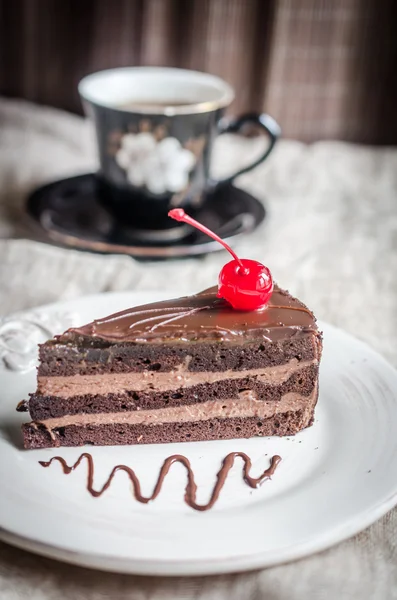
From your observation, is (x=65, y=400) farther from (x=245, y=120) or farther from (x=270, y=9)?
(x=270, y=9)

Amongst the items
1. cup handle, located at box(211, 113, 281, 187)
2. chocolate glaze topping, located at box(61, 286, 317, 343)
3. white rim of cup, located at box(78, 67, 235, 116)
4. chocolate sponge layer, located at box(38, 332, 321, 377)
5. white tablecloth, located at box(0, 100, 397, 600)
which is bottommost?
white tablecloth, located at box(0, 100, 397, 600)

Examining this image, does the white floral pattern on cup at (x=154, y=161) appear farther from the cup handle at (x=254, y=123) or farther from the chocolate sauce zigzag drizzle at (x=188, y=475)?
the chocolate sauce zigzag drizzle at (x=188, y=475)

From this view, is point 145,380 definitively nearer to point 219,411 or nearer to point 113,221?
point 219,411

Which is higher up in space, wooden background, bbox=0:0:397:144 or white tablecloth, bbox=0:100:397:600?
wooden background, bbox=0:0:397:144

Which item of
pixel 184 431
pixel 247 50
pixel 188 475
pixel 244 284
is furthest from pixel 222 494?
pixel 247 50

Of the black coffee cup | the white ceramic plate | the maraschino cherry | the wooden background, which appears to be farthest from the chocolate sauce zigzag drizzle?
the wooden background

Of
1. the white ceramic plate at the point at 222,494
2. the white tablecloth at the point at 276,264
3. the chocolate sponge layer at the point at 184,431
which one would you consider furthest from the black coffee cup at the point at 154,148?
the chocolate sponge layer at the point at 184,431

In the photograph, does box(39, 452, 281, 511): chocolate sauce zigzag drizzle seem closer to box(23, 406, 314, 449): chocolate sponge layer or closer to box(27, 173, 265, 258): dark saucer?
box(23, 406, 314, 449): chocolate sponge layer
